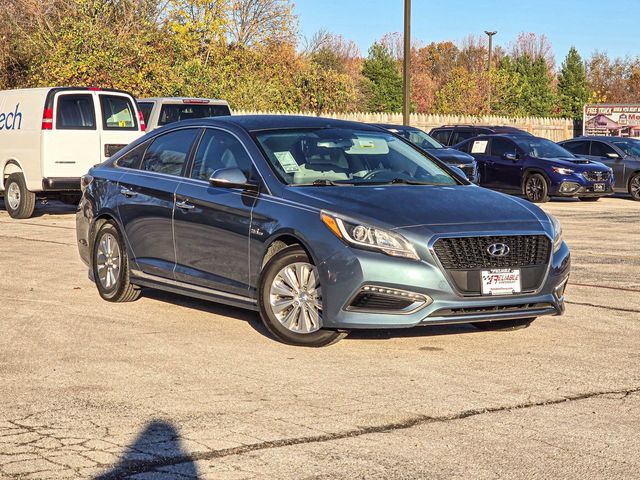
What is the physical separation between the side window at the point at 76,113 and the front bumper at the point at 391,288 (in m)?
12.5

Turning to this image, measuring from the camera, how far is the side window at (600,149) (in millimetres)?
28984

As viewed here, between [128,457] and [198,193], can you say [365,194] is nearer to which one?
[198,193]

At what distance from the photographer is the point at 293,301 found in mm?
8117

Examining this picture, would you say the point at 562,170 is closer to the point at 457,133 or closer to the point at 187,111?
the point at 457,133

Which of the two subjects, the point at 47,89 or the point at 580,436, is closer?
the point at 580,436

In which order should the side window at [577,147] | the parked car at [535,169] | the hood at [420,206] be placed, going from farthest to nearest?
1. the side window at [577,147]
2. the parked car at [535,169]
3. the hood at [420,206]

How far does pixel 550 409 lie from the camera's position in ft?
20.8

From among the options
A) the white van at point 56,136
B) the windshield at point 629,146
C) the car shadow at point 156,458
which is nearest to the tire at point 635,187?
the windshield at point 629,146

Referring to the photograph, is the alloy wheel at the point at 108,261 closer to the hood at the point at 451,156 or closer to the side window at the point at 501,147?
the hood at the point at 451,156

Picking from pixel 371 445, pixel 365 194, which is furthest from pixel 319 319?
pixel 371 445

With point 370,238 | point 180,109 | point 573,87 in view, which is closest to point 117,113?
point 180,109

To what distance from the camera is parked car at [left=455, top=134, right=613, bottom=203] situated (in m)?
26.0

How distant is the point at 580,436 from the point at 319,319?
2.57 meters

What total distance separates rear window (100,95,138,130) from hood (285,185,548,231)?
12033 mm
